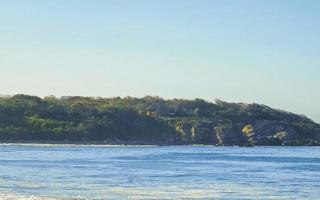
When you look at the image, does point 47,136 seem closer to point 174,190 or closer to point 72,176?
point 72,176

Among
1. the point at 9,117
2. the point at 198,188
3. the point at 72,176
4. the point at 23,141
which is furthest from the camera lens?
the point at 9,117

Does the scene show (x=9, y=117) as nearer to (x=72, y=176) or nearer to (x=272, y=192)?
(x=72, y=176)

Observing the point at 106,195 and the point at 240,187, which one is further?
the point at 240,187

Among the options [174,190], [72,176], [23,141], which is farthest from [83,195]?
[23,141]

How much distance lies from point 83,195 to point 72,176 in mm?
15119

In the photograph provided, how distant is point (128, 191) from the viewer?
1694 inches

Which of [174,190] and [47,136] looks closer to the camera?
[174,190]

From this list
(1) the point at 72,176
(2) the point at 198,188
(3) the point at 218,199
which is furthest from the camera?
(1) the point at 72,176

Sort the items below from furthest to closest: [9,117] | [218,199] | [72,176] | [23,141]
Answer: [9,117], [23,141], [72,176], [218,199]

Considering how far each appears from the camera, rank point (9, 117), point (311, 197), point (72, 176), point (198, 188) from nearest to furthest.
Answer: point (311, 197) → point (198, 188) → point (72, 176) → point (9, 117)

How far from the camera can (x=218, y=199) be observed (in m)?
39.5

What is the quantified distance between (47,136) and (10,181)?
461 feet

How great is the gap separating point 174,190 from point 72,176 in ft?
42.0

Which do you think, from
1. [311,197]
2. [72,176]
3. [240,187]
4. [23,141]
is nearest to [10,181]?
A: [72,176]
